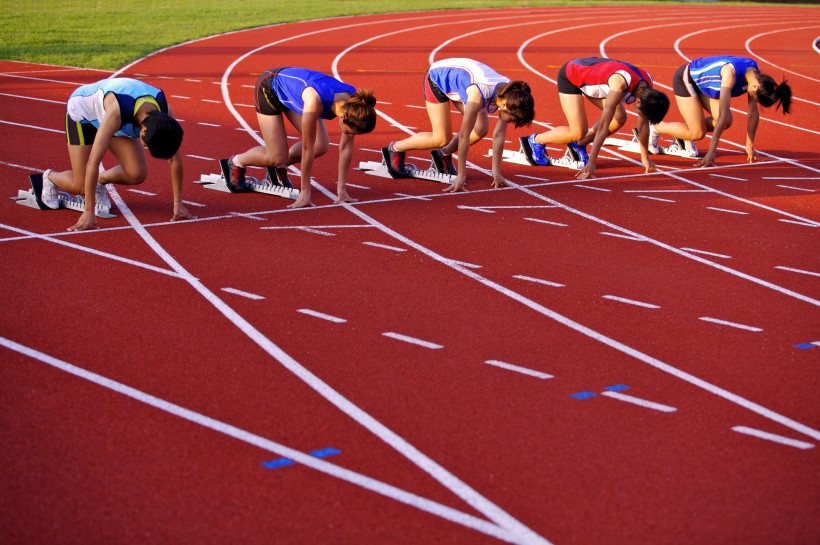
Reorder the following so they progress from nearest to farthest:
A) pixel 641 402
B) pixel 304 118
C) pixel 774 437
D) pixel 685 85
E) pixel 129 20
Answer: pixel 774 437
pixel 641 402
pixel 304 118
pixel 685 85
pixel 129 20

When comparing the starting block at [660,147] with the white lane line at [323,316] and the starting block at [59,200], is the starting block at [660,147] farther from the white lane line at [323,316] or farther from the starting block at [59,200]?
the white lane line at [323,316]

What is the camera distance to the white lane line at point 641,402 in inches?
202

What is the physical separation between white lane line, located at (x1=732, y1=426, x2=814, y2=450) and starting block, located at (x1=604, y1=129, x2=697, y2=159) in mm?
7249

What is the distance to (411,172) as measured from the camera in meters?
10.4

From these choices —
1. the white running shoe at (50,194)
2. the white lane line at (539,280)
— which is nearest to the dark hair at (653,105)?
the white lane line at (539,280)

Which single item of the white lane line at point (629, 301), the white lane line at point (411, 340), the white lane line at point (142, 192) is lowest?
the white lane line at point (629, 301)

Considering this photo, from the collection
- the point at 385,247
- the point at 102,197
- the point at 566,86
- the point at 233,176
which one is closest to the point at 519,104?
the point at 385,247

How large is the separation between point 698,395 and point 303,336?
2.18 m

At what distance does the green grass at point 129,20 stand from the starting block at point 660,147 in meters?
8.70

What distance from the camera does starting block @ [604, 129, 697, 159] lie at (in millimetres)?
11844

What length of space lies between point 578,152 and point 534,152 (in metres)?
0.47

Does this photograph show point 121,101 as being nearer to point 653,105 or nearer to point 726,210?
point 653,105

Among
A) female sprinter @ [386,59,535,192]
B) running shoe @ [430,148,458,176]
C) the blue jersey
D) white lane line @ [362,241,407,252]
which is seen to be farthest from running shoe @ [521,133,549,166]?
white lane line @ [362,241,407,252]

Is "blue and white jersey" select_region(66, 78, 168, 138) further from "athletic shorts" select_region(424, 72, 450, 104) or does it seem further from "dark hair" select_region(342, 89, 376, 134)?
"athletic shorts" select_region(424, 72, 450, 104)
